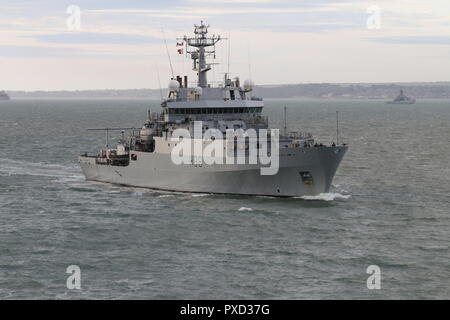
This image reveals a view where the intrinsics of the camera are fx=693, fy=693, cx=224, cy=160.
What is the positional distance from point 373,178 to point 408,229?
55.8 feet

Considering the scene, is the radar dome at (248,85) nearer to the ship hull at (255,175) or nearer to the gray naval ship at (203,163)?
the gray naval ship at (203,163)

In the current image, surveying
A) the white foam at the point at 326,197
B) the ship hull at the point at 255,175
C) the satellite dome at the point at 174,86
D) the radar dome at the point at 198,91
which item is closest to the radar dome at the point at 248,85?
the radar dome at the point at 198,91

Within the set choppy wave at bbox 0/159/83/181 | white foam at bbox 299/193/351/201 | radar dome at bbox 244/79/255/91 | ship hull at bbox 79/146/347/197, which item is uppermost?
radar dome at bbox 244/79/255/91

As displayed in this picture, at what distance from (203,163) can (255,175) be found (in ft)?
11.3

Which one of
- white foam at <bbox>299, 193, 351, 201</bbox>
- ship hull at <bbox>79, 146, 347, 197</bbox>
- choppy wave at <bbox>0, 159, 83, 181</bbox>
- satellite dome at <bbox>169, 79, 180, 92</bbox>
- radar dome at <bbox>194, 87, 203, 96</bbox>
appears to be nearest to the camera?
ship hull at <bbox>79, 146, 347, 197</bbox>

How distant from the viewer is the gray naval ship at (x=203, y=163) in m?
42.5

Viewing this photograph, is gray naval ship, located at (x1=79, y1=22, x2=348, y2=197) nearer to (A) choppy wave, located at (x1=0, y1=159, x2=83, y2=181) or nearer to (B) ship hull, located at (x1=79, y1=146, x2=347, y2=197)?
(B) ship hull, located at (x1=79, y1=146, x2=347, y2=197)

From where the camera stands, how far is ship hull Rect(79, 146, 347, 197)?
42000mm

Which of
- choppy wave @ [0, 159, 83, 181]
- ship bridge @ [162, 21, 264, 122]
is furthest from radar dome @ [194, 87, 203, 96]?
choppy wave @ [0, 159, 83, 181]

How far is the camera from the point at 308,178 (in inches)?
1682

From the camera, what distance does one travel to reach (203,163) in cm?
4356

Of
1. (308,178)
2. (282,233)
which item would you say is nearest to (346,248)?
(282,233)

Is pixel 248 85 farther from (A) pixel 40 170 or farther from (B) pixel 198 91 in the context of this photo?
(A) pixel 40 170

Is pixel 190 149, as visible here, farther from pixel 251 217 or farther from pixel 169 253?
pixel 169 253
